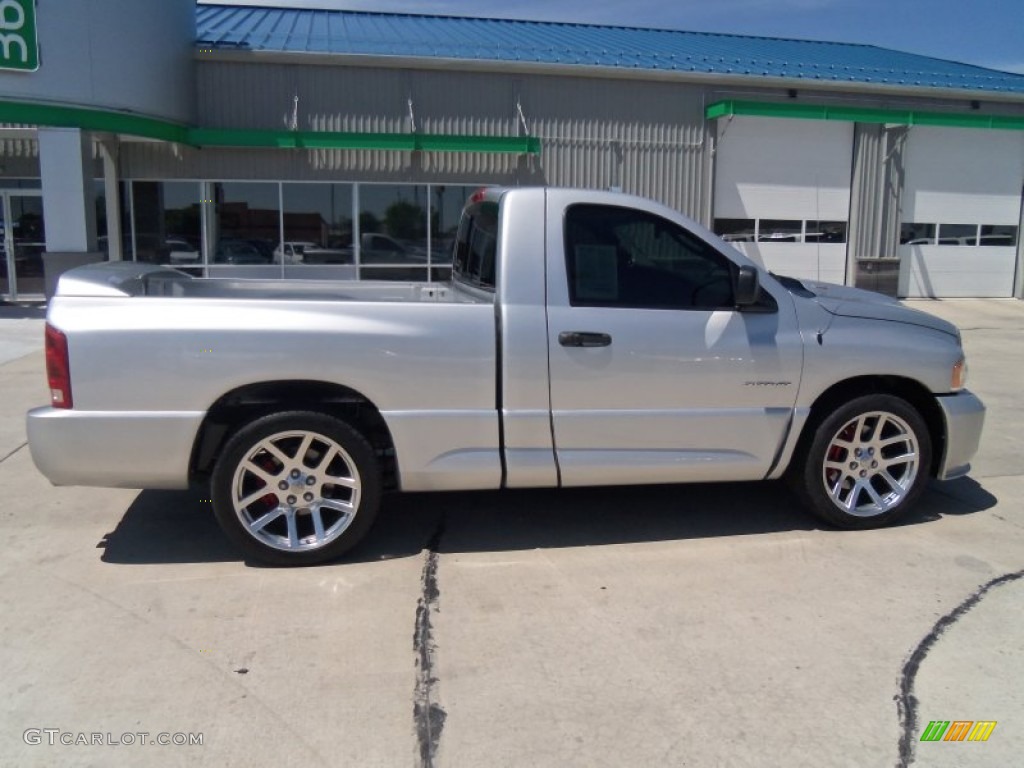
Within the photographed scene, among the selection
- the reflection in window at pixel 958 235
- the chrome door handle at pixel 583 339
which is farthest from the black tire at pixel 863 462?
the reflection in window at pixel 958 235

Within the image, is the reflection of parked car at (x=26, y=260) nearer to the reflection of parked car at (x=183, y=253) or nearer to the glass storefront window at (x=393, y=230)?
the reflection of parked car at (x=183, y=253)

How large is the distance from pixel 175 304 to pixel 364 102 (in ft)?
46.8

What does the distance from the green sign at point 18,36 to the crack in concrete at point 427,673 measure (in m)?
13.0

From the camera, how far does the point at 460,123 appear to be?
58.5 feet

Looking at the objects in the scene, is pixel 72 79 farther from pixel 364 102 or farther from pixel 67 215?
pixel 364 102

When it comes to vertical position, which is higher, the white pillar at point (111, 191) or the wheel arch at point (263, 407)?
the white pillar at point (111, 191)

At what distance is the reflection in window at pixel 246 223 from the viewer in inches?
683

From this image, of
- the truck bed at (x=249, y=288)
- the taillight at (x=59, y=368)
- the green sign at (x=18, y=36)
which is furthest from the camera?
the green sign at (x=18, y=36)

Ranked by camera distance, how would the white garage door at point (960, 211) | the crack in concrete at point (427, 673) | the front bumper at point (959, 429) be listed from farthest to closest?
1. the white garage door at point (960, 211)
2. the front bumper at point (959, 429)
3. the crack in concrete at point (427, 673)

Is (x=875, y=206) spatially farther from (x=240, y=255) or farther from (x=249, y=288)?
(x=249, y=288)

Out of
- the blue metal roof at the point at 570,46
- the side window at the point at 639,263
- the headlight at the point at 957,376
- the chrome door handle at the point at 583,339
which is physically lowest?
the headlight at the point at 957,376

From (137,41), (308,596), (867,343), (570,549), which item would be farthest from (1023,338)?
(137,41)

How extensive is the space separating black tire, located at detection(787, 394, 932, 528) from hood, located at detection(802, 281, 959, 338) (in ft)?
1.52

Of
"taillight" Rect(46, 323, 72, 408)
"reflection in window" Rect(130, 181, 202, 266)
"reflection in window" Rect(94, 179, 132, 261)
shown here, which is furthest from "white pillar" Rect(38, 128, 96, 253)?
"taillight" Rect(46, 323, 72, 408)
